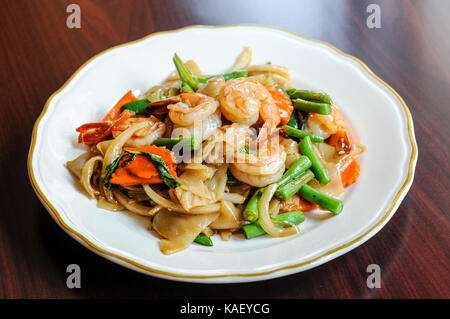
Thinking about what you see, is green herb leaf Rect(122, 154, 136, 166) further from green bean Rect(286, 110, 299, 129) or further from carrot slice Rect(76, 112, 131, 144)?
green bean Rect(286, 110, 299, 129)

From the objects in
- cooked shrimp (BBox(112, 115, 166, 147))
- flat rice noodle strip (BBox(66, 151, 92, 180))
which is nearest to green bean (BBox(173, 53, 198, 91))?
cooked shrimp (BBox(112, 115, 166, 147))

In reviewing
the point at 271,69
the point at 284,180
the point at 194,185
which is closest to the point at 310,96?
the point at 271,69

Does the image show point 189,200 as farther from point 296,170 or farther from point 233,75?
point 233,75

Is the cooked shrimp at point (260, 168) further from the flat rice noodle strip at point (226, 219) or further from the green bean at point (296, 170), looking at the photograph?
the flat rice noodle strip at point (226, 219)
